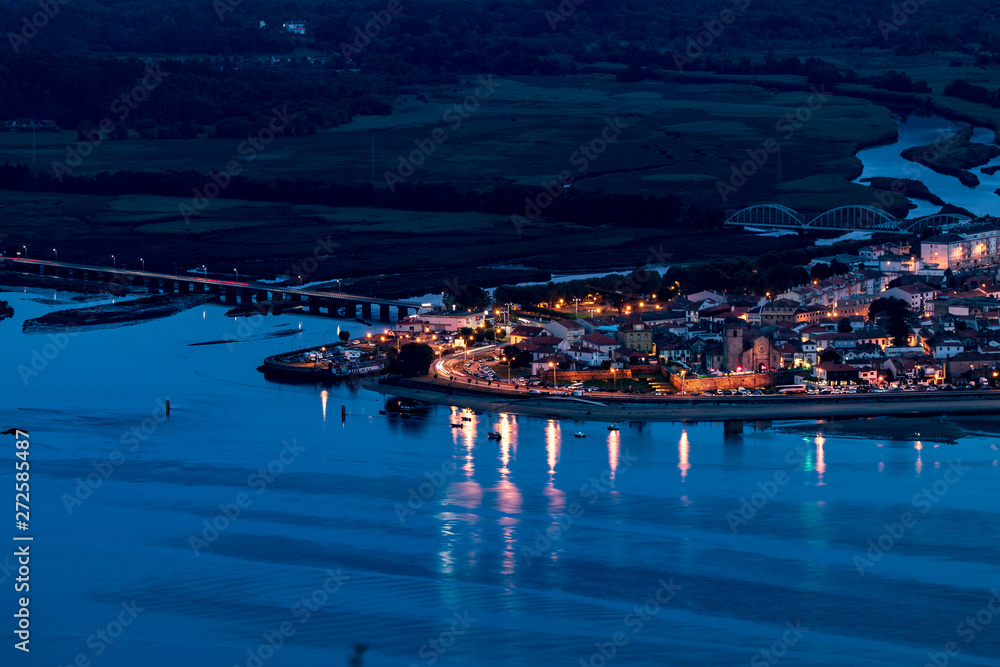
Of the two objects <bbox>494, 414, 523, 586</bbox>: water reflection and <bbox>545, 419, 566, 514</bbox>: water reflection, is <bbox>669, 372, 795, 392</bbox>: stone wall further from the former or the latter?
<bbox>494, 414, 523, 586</bbox>: water reflection

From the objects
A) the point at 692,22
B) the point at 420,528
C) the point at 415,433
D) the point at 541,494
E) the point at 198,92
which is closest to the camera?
the point at 420,528

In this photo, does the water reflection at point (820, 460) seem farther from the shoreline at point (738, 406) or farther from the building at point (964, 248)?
the building at point (964, 248)

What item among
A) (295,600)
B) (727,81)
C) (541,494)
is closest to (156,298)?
(541,494)

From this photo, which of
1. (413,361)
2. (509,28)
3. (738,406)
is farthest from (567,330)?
(509,28)

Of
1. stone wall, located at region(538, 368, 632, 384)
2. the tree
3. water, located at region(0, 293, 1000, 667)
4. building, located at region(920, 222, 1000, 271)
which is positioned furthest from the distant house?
building, located at region(920, 222, 1000, 271)

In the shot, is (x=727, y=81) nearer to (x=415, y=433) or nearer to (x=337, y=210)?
(x=337, y=210)

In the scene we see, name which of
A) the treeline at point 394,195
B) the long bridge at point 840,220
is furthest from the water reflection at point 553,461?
the treeline at point 394,195
